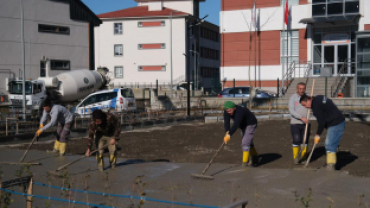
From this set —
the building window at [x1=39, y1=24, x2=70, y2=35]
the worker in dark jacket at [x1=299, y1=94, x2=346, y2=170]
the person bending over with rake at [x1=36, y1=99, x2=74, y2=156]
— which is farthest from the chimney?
the worker in dark jacket at [x1=299, y1=94, x2=346, y2=170]

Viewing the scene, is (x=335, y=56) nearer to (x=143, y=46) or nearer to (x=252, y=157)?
(x=252, y=157)

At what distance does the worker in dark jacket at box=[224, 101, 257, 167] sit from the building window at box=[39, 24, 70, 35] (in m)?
34.6

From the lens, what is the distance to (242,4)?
3797 cm

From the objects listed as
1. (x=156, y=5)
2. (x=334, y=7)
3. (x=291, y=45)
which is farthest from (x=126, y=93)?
(x=156, y=5)

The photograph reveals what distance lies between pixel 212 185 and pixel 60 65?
3676 centimetres

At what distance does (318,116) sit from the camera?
9234 millimetres

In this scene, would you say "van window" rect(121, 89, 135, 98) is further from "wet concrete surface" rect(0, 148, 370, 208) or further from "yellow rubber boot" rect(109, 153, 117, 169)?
"yellow rubber boot" rect(109, 153, 117, 169)

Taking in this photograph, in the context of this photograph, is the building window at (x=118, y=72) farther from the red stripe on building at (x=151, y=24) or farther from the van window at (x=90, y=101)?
the van window at (x=90, y=101)

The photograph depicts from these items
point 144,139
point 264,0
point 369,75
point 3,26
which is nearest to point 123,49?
point 3,26

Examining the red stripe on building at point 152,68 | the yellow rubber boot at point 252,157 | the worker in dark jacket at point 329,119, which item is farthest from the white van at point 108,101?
the red stripe on building at point 152,68

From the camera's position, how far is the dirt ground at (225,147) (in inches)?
437

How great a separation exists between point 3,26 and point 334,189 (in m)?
35.5

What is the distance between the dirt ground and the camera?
11.1 m

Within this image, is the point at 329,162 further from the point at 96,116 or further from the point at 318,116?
the point at 96,116
